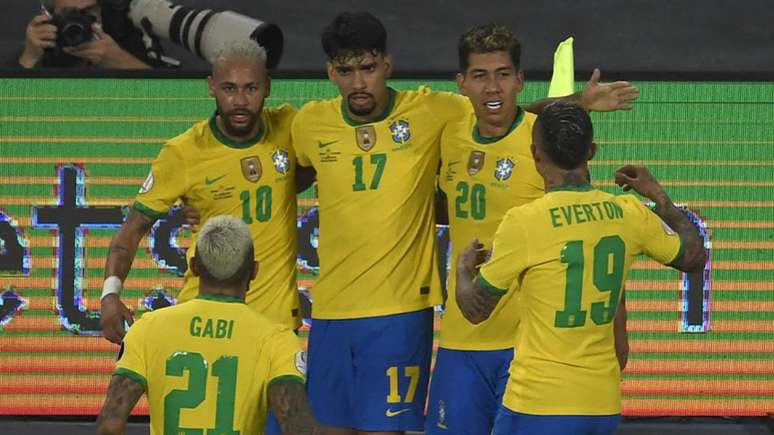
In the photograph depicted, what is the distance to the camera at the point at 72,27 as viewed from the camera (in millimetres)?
10398

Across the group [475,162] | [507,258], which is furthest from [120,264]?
[507,258]

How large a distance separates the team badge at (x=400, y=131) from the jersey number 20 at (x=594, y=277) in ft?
5.45

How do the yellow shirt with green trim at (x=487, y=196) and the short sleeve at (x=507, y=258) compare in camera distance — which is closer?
the short sleeve at (x=507, y=258)

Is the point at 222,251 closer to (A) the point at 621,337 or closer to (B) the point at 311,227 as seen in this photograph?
(A) the point at 621,337

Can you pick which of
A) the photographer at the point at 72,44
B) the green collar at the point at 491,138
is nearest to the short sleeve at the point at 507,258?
the green collar at the point at 491,138

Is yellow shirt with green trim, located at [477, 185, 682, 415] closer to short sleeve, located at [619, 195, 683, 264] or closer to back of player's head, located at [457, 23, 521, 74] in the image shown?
short sleeve, located at [619, 195, 683, 264]

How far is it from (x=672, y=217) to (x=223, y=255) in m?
1.89

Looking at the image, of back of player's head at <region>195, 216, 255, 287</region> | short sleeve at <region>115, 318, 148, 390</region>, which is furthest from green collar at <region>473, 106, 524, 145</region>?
short sleeve at <region>115, 318, 148, 390</region>

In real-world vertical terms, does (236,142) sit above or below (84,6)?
below

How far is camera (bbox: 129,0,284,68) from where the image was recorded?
9.94 metres

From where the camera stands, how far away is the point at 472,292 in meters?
6.89

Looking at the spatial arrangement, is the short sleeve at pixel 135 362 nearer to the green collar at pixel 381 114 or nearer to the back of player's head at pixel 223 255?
the back of player's head at pixel 223 255

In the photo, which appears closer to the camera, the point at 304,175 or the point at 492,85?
the point at 492,85

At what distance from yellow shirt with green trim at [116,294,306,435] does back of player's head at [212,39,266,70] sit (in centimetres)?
220
